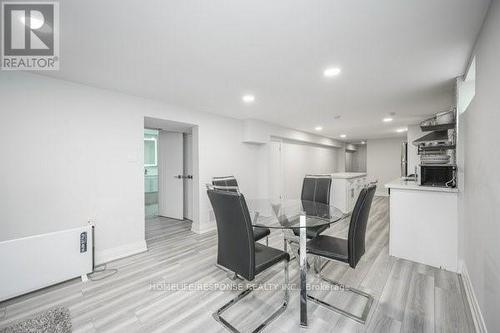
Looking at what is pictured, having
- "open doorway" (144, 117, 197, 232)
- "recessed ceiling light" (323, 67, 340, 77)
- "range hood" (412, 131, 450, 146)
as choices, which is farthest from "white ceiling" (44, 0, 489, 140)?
"open doorway" (144, 117, 197, 232)

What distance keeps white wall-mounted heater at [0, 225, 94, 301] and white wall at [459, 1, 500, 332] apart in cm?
341

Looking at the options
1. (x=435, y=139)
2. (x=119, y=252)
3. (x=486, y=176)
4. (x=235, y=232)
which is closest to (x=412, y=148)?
(x=435, y=139)

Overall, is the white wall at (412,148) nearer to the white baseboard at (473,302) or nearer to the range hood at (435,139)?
the range hood at (435,139)

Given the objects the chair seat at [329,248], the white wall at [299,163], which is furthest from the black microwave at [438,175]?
the white wall at [299,163]

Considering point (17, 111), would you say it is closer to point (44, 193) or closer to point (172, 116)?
point (44, 193)

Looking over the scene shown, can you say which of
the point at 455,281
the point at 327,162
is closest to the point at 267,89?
the point at 455,281

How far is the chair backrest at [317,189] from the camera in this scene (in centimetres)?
314

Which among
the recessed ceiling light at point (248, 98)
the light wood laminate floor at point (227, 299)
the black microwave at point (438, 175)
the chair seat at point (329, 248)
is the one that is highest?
the recessed ceiling light at point (248, 98)

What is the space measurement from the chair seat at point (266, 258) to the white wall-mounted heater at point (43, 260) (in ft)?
6.39

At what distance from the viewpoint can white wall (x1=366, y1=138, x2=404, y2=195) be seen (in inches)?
301

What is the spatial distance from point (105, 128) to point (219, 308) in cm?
250

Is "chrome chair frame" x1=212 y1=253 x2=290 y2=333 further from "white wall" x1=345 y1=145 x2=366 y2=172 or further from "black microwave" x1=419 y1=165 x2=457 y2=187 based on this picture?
"white wall" x1=345 y1=145 x2=366 y2=172

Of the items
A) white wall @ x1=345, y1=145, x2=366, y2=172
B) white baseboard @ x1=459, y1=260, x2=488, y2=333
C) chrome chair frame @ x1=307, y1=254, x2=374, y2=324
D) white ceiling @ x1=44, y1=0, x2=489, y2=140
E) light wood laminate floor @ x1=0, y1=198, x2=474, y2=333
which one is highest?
white ceiling @ x1=44, y1=0, x2=489, y2=140

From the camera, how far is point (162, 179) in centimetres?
486
